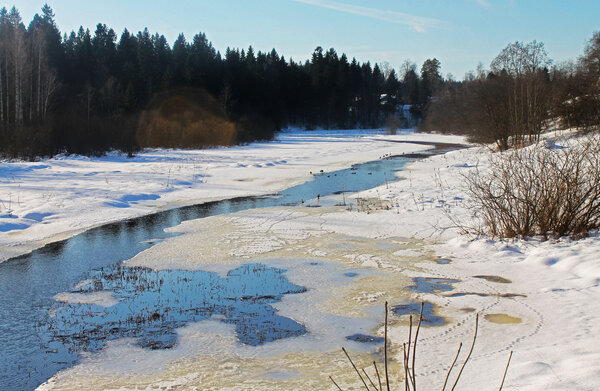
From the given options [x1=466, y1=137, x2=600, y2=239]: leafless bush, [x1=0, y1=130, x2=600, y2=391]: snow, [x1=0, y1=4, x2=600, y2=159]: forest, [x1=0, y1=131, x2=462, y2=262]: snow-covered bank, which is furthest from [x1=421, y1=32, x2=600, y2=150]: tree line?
[x1=466, y1=137, x2=600, y2=239]: leafless bush

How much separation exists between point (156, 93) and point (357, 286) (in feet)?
175

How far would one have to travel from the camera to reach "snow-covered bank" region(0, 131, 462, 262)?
11.8 m

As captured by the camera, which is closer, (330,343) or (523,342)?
(523,342)

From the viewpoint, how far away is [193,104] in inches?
2100

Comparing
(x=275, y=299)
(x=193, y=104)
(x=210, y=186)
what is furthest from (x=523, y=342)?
(x=193, y=104)

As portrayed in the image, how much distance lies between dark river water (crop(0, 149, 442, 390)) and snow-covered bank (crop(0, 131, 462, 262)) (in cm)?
138

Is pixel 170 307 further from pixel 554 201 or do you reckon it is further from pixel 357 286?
pixel 554 201

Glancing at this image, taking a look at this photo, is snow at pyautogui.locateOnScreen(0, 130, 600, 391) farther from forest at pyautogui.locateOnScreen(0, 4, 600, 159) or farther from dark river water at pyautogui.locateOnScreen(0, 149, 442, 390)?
forest at pyautogui.locateOnScreen(0, 4, 600, 159)

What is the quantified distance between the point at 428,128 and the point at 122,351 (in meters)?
73.4

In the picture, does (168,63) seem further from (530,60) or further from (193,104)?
(530,60)

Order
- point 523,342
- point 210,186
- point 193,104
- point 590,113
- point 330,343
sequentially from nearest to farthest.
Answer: point 523,342 → point 330,343 → point 210,186 → point 590,113 → point 193,104

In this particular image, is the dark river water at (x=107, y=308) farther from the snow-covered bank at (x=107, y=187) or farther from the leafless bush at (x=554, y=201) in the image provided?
the leafless bush at (x=554, y=201)

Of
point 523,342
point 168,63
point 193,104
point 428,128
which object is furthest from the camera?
point 428,128

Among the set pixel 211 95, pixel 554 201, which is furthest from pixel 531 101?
pixel 211 95
